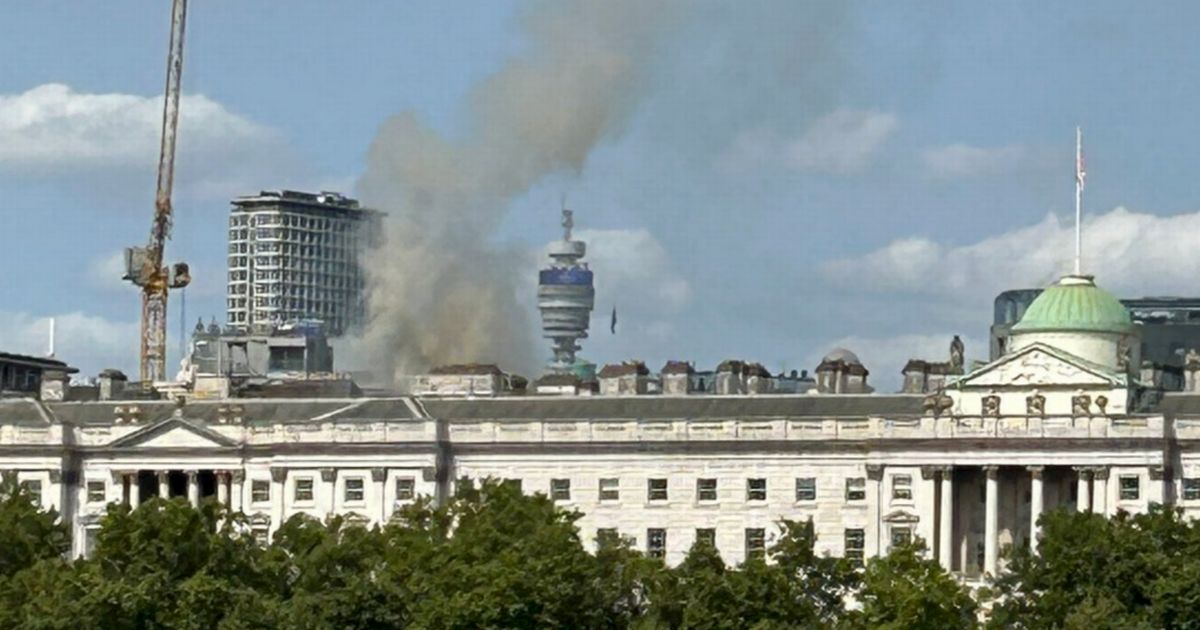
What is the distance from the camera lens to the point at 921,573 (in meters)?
196

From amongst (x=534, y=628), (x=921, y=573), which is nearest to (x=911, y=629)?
(x=921, y=573)

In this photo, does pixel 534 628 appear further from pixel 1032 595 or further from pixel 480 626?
pixel 1032 595

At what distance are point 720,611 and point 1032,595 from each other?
552 inches

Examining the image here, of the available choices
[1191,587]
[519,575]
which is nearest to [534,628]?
[519,575]

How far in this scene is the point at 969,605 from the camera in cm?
19550

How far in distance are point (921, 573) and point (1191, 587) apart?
1171 centimetres

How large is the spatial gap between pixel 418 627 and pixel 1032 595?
87.9 feet

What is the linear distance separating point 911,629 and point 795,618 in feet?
26.4

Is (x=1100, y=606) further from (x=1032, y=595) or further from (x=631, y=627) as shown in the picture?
(x=631, y=627)

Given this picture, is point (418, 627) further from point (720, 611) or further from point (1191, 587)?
point (1191, 587)

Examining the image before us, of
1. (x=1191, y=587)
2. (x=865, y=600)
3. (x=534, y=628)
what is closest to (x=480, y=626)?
(x=534, y=628)

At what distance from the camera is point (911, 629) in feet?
626

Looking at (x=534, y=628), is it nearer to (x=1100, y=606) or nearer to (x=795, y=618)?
(x=795, y=618)

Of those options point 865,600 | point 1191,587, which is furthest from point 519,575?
point 1191,587
